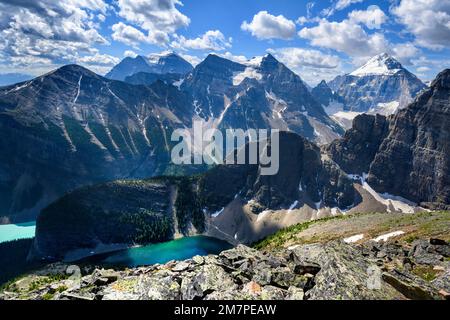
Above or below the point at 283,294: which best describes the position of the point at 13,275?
below

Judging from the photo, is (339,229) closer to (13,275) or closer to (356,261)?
(356,261)

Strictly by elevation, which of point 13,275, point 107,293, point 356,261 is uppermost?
point 356,261
